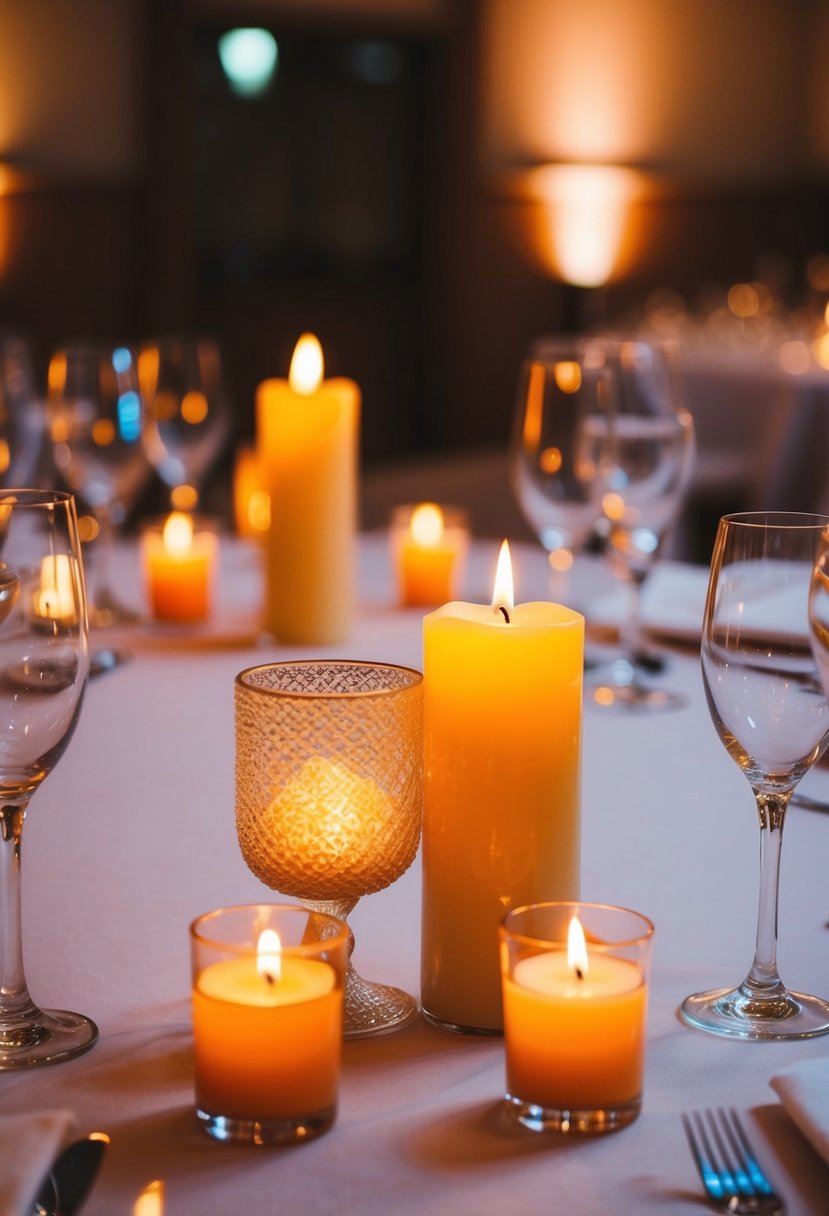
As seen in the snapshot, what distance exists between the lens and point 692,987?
758 millimetres

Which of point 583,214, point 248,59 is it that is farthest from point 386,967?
point 583,214

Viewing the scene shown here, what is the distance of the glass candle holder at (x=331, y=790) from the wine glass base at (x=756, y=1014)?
14cm

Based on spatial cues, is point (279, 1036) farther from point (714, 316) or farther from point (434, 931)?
point (714, 316)

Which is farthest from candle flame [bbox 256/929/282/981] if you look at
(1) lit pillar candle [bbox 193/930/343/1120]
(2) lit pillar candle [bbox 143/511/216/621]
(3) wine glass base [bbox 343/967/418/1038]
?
(2) lit pillar candle [bbox 143/511/216/621]

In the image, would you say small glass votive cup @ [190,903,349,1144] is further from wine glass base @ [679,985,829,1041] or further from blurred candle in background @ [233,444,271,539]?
blurred candle in background @ [233,444,271,539]

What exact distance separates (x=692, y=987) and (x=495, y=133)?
6341 mm

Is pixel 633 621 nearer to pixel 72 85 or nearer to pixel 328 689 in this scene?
pixel 328 689

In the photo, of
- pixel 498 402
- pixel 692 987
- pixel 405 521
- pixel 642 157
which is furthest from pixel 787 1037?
pixel 642 157

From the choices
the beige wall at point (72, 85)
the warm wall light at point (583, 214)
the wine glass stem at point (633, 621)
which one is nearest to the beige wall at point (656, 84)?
the warm wall light at point (583, 214)

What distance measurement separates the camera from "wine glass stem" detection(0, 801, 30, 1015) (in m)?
0.69

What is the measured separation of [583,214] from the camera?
289 inches

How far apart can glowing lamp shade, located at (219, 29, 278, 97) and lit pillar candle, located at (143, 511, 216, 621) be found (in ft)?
15.1

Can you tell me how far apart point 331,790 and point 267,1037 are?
131 mm

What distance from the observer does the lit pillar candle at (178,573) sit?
1.51 metres
